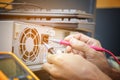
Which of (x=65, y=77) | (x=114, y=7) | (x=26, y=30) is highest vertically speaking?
(x=114, y=7)

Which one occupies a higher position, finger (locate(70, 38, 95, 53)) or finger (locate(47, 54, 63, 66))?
finger (locate(70, 38, 95, 53))

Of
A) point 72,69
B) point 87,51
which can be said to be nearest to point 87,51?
point 87,51

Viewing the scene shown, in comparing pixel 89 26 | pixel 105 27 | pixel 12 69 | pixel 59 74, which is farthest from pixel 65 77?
pixel 105 27

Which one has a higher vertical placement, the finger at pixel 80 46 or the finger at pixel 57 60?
the finger at pixel 80 46

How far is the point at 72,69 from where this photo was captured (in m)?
0.48

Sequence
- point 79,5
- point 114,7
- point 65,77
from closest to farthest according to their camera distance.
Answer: point 65,77 < point 79,5 < point 114,7

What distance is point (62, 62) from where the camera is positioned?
495 millimetres

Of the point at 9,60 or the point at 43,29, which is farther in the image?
the point at 43,29

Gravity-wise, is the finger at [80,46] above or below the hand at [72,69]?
above

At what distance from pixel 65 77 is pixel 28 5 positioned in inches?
15.8

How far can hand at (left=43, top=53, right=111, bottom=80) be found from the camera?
48 centimetres

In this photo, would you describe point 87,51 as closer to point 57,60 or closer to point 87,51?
point 87,51

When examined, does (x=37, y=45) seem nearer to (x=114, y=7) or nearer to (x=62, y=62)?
(x=62, y=62)

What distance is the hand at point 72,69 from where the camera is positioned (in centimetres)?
48
